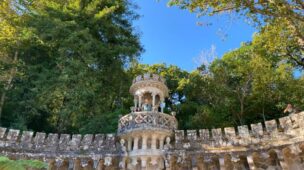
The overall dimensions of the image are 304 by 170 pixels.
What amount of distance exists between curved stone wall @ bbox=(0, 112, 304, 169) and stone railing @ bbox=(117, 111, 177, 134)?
20.5 inches

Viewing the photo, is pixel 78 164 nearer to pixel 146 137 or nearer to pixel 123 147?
pixel 123 147

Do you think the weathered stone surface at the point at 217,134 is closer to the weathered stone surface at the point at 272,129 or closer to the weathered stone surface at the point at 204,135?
the weathered stone surface at the point at 204,135

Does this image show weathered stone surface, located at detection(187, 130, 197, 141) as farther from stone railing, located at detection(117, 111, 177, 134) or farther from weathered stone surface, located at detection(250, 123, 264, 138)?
weathered stone surface, located at detection(250, 123, 264, 138)

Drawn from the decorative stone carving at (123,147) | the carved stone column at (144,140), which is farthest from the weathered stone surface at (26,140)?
the carved stone column at (144,140)

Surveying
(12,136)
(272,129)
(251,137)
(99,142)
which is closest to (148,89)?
Result: (99,142)

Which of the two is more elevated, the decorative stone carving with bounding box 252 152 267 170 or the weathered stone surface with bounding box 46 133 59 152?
the weathered stone surface with bounding box 46 133 59 152

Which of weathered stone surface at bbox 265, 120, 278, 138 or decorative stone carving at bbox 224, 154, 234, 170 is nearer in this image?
weathered stone surface at bbox 265, 120, 278, 138

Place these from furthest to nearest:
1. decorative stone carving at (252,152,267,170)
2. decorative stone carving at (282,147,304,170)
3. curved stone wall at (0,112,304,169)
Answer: decorative stone carving at (252,152,267,170)
curved stone wall at (0,112,304,169)
decorative stone carving at (282,147,304,170)

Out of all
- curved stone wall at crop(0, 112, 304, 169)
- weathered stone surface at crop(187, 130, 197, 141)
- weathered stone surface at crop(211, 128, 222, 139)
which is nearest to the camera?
curved stone wall at crop(0, 112, 304, 169)

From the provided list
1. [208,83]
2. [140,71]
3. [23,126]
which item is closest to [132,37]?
[140,71]

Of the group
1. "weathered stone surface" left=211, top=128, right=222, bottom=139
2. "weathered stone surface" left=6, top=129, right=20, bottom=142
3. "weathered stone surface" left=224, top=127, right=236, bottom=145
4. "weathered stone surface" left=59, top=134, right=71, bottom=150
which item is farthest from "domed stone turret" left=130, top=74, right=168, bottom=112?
"weathered stone surface" left=6, top=129, right=20, bottom=142

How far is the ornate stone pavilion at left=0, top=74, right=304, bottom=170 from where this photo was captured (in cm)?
1077

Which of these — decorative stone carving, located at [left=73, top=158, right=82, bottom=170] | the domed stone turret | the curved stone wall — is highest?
the domed stone turret

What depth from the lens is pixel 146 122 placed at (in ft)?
39.0
